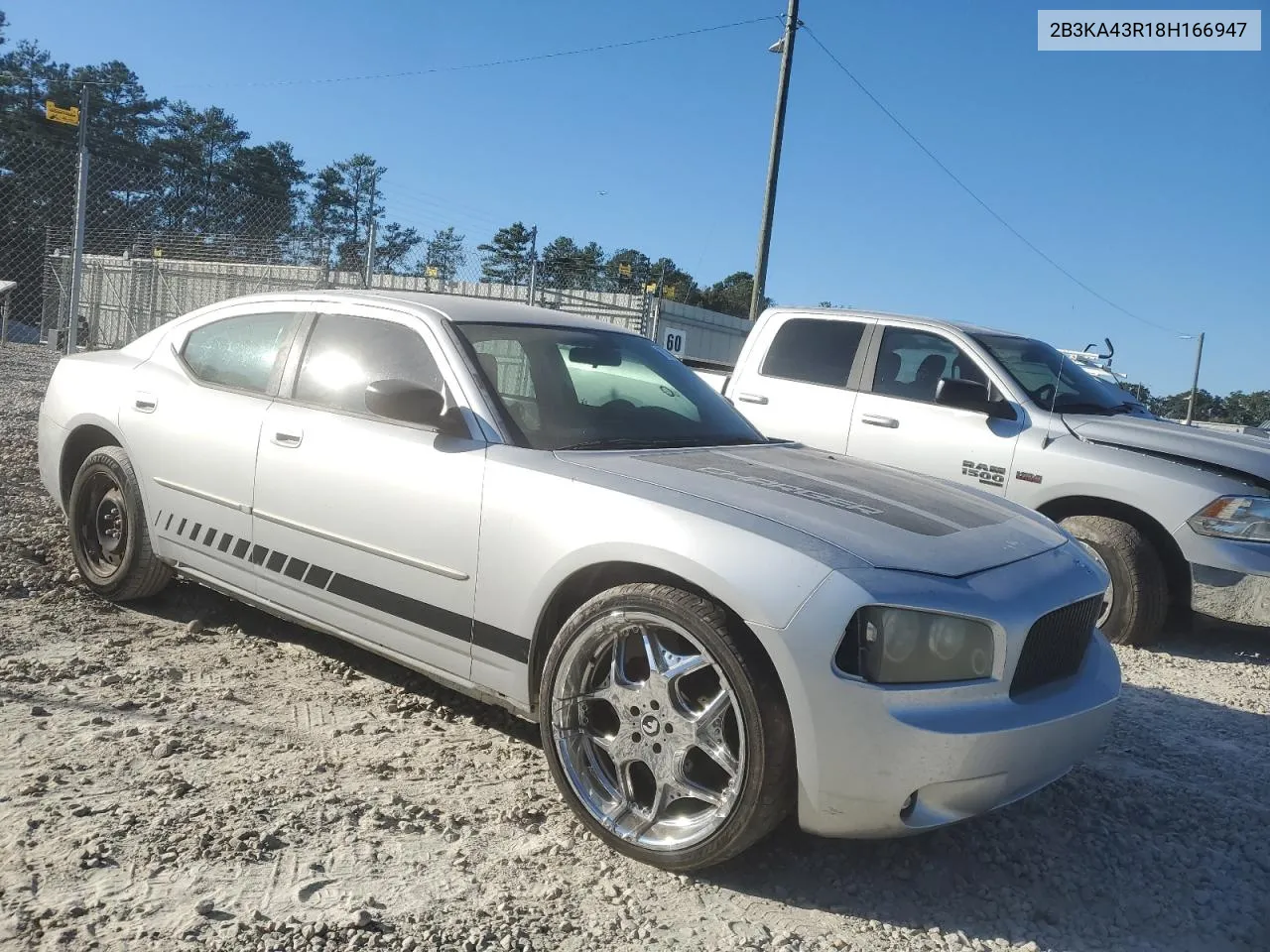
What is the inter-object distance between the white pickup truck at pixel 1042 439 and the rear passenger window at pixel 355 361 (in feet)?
11.0

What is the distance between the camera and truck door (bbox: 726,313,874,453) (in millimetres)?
6949

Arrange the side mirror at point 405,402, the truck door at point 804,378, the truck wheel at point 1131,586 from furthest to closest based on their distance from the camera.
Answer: the truck door at point 804,378 → the truck wheel at point 1131,586 → the side mirror at point 405,402

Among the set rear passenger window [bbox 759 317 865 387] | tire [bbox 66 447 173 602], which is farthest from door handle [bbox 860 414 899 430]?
tire [bbox 66 447 173 602]

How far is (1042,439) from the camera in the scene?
6113 mm

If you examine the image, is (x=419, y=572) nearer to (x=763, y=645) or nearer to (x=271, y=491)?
(x=271, y=491)

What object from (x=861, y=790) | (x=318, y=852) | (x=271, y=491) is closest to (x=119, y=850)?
(x=318, y=852)

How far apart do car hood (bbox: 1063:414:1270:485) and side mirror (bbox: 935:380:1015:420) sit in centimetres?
37

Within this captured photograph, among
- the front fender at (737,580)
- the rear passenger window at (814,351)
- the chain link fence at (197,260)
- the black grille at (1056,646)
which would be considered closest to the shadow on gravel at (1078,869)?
the black grille at (1056,646)

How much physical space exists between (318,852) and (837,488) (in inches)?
72.8

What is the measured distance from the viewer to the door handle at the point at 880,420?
6.68 meters

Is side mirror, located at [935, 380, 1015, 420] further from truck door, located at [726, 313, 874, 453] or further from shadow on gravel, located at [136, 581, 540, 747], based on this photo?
shadow on gravel, located at [136, 581, 540, 747]

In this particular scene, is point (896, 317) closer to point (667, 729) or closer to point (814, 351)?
point (814, 351)

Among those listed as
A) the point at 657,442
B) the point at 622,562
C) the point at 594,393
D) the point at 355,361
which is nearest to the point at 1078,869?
the point at 622,562

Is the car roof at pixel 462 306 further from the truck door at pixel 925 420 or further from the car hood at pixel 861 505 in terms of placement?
the truck door at pixel 925 420
